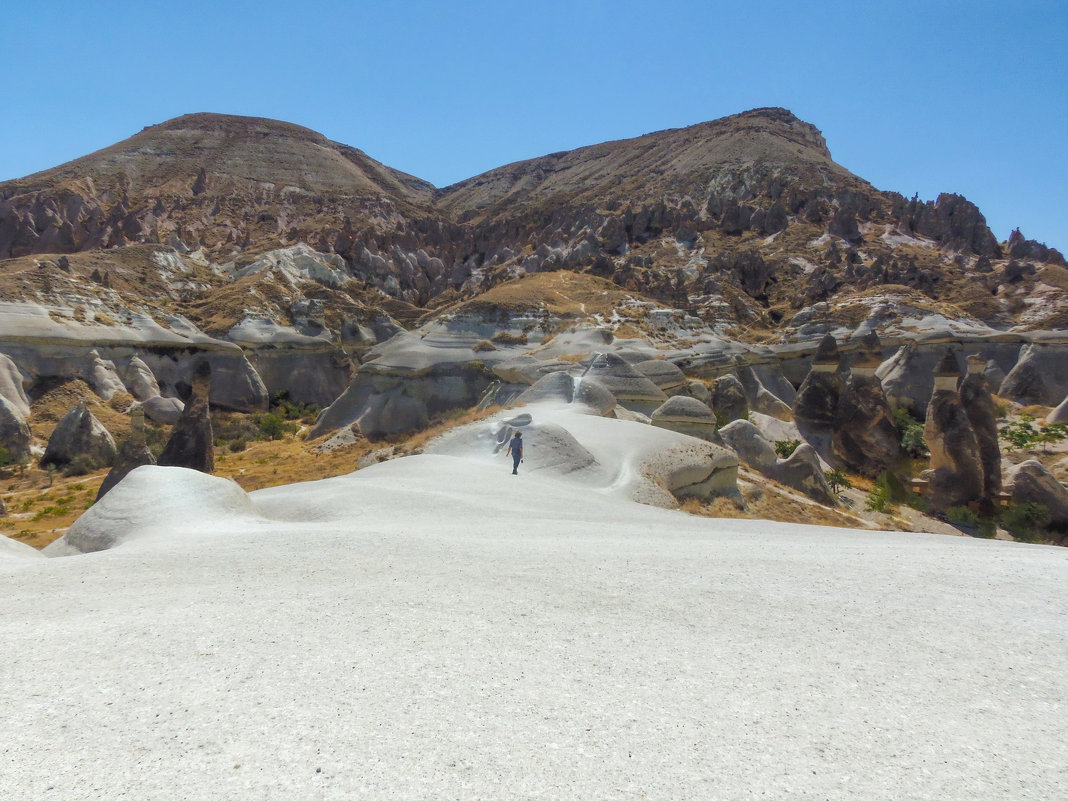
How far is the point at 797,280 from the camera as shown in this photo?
149 ft

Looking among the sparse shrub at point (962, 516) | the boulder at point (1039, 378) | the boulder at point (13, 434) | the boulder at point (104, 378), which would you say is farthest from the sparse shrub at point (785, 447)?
the boulder at point (104, 378)

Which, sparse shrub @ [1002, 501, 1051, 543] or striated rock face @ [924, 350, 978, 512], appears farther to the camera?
striated rock face @ [924, 350, 978, 512]

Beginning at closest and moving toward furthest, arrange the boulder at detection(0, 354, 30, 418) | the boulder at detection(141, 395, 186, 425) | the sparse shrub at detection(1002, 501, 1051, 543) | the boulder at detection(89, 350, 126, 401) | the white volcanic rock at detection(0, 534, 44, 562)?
the white volcanic rock at detection(0, 534, 44, 562) < the sparse shrub at detection(1002, 501, 1051, 543) < the boulder at detection(0, 354, 30, 418) < the boulder at detection(141, 395, 186, 425) < the boulder at detection(89, 350, 126, 401)

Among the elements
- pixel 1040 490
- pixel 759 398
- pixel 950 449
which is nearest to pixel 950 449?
pixel 950 449

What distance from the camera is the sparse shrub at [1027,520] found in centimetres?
1447

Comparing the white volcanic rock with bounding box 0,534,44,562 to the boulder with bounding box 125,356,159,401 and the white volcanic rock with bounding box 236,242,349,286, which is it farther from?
the white volcanic rock with bounding box 236,242,349,286

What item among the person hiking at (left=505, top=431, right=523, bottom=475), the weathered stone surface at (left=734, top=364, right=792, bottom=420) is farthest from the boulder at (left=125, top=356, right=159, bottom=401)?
the weathered stone surface at (left=734, top=364, right=792, bottom=420)

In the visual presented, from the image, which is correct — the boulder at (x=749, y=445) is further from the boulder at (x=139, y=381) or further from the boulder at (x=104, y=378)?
the boulder at (x=104, y=378)

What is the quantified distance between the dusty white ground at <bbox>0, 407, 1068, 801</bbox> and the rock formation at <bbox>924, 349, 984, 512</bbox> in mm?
12387

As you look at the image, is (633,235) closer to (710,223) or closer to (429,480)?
(710,223)

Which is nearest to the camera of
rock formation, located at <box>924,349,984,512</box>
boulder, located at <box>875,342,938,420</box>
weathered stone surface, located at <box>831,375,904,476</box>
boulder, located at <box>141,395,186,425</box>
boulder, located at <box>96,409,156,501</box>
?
boulder, located at <box>96,409,156,501</box>

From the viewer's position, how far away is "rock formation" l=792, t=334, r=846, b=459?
2186 cm

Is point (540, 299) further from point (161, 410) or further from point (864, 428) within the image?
point (161, 410)

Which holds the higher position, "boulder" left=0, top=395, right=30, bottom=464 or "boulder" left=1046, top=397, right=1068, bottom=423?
"boulder" left=1046, top=397, right=1068, bottom=423
